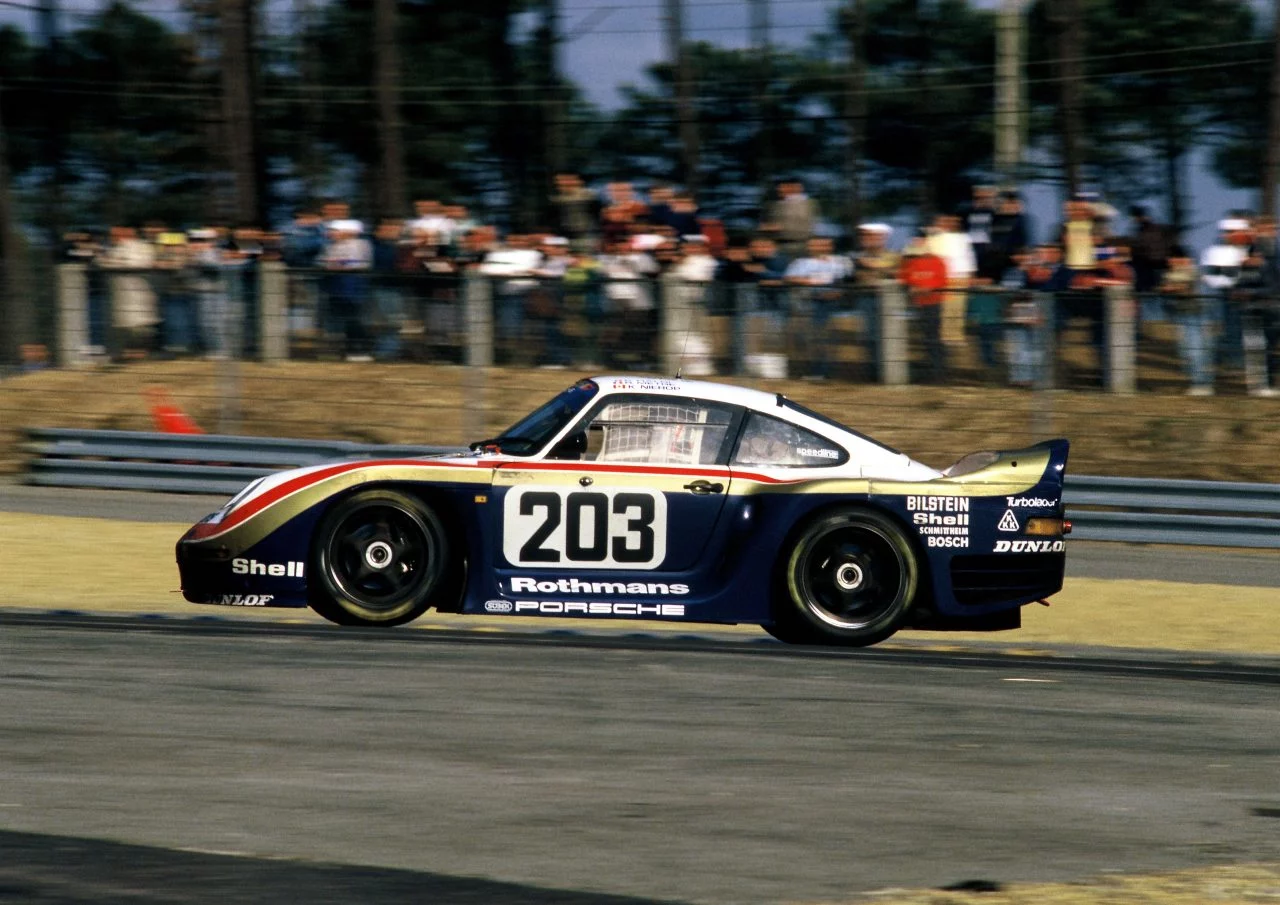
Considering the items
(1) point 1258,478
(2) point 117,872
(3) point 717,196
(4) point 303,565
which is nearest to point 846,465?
(4) point 303,565

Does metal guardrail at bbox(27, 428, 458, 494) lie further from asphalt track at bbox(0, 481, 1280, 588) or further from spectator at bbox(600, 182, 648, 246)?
spectator at bbox(600, 182, 648, 246)

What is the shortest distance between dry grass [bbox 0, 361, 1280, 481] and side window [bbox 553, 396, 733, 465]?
17.5 ft

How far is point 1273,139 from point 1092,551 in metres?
8.14

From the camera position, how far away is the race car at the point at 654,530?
8.63 metres

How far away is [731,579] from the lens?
28.7ft

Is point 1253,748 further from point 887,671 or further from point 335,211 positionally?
point 335,211

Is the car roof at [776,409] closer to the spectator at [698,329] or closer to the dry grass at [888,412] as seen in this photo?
the dry grass at [888,412]

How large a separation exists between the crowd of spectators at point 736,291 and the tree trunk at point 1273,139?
14.2 ft

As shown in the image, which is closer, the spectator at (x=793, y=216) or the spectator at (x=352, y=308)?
the spectator at (x=352, y=308)

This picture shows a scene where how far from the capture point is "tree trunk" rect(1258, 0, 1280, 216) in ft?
63.4

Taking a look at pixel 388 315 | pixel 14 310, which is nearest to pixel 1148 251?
pixel 388 315

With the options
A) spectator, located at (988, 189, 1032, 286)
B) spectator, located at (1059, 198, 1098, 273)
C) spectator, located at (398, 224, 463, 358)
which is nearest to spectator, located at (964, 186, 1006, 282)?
spectator, located at (988, 189, 1032, 286)

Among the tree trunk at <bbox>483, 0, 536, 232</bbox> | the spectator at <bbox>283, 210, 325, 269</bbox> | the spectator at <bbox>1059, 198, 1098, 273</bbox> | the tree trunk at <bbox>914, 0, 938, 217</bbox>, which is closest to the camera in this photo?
the spectator at <bbox>1059, 198, 1098, 273</bbox>

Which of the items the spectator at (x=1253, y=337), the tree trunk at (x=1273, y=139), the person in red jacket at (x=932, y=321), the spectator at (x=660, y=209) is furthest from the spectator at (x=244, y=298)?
the tree trunk at (x=1273, y=139)
